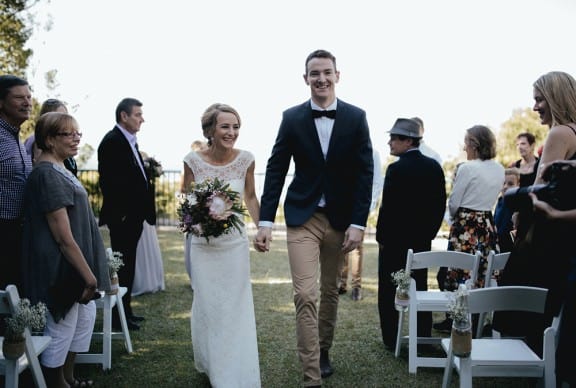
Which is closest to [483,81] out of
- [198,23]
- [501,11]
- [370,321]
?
[501,11]

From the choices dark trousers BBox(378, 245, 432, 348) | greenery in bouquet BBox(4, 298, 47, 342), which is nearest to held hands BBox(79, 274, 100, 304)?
greenery in bouquet BBox(4, 298, 47, 342)

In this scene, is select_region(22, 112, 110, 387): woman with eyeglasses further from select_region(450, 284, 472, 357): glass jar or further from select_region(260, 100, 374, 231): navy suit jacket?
select_region(450, 284, 472, 357): glass jar

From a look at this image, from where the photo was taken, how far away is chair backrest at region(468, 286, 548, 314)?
2916 millimetres

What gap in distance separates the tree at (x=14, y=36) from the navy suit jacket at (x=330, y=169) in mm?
13832

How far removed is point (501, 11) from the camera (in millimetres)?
29438

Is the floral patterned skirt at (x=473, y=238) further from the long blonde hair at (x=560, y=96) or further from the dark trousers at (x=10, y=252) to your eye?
the dark trousers at (x=10, y=252)

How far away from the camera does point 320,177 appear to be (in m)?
4.15

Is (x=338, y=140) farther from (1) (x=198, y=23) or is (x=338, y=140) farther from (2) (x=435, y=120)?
(1) (x=198, y=23)

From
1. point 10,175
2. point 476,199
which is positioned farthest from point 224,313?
point 476,199

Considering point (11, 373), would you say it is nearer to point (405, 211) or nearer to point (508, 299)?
point (508, 299)

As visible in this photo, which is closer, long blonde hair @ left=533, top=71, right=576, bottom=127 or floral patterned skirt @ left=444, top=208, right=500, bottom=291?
long blonde hair @ left=533, top=71, right=576, bottom=127

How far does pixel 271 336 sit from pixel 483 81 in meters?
37.9

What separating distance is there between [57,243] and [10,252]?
645 millimetres

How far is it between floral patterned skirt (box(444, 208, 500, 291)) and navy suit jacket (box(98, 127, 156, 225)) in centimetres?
375
